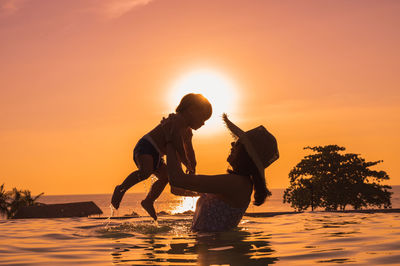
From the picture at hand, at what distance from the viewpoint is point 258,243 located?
5.03 m

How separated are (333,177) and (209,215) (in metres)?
35.8

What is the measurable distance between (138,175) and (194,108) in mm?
1654

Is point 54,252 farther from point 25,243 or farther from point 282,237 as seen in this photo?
point 282,237

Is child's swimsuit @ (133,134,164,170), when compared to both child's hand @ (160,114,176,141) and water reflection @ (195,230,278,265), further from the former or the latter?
water reflection @ (195,230,278,265)

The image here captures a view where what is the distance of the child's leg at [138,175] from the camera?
676 centimetres

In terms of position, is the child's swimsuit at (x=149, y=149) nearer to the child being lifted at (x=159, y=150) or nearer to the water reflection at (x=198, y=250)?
the child being lifted at (x=159, y=150)

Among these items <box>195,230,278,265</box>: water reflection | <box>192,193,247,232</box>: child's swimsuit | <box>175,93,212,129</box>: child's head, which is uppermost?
<box>175,93,212,129</box>: child's head

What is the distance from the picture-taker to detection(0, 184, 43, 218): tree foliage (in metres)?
50.8

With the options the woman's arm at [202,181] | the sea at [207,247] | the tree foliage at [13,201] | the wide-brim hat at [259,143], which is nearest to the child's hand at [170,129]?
the woman's arm at [202,181]

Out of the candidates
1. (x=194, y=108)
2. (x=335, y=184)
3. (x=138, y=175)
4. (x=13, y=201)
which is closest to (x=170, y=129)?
(x=194, y=108)

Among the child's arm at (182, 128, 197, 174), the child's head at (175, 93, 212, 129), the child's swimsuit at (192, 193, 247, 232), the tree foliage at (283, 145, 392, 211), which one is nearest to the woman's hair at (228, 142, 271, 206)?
the child's swimsuit at (192, 193, 247, 232)

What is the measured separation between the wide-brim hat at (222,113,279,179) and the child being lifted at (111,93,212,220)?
0.71m

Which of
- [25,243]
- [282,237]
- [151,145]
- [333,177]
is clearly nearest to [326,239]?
[282,237]

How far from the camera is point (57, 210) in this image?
30.8 meters
